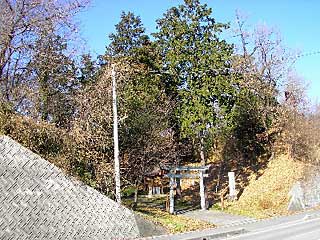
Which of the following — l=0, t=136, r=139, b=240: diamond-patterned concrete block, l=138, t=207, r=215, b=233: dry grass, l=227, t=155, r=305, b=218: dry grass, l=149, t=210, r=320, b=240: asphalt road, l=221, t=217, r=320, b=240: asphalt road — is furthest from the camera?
l=227, t=155, r=305, b=218: dry grass

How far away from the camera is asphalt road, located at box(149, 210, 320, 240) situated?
1479 cm

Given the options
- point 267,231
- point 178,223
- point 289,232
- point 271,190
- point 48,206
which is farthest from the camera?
point 271,190

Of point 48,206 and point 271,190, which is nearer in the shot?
point 48,206

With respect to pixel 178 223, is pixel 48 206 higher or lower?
higher

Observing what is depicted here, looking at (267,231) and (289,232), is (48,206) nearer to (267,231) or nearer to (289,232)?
(267,231)

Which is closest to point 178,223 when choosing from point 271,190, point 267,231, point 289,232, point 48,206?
point 267,231

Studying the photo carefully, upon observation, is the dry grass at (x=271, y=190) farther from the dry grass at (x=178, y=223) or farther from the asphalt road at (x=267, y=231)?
the dry grass at (x=178, y=223)

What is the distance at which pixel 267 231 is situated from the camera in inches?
648

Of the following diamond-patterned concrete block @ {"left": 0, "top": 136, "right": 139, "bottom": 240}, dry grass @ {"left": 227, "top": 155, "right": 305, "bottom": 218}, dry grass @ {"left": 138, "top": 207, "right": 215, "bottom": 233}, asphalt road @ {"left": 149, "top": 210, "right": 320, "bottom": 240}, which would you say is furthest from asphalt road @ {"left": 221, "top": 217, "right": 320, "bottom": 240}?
diamond-patterned concrete block @ {"left": 0, "top": 136, "right": 139, "bottom": 240}

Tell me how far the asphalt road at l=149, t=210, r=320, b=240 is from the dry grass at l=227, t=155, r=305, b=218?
9.14ft

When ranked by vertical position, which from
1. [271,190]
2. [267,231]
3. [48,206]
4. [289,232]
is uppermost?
[48,206]

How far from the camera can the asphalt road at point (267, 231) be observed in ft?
48.5

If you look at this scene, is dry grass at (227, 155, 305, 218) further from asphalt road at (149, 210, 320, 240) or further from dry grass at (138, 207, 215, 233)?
dry grass at (138, 207, 215, 233)

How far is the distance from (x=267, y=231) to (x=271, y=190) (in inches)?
402
